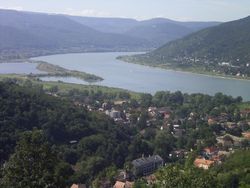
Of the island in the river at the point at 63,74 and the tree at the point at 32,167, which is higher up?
the tree at the point at 32,167

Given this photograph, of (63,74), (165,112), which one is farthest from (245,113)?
(63,74)

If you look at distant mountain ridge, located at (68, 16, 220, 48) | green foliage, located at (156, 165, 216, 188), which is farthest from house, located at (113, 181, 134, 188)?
distant mountain ridge, located at (68, 16, 220, 48)

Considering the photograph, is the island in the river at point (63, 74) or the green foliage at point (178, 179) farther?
the island in the river at point (63, 74)

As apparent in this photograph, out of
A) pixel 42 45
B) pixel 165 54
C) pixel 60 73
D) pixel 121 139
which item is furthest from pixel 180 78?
pixel 42 45

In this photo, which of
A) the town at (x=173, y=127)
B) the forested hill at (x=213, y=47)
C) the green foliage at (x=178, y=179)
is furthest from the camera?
the forested hill at (x=213, y=47)

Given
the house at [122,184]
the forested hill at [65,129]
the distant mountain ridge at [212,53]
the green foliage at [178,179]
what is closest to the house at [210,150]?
the forested hill at [65,129]

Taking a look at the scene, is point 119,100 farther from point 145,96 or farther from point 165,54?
point 165,54

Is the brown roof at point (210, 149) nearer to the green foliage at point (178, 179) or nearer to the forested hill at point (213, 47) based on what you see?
the green foliage at point (178, 179)
